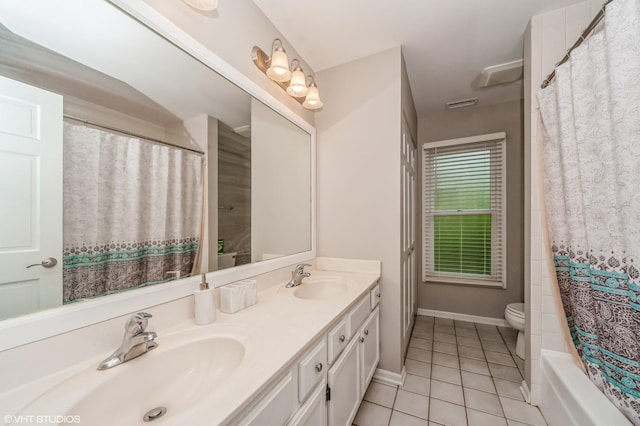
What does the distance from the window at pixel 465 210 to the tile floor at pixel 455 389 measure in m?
0.74

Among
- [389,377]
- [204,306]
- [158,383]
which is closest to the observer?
[158,383]

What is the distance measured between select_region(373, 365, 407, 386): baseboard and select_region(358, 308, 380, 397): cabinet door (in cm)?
11

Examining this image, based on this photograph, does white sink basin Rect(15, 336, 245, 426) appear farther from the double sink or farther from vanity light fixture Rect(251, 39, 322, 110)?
vanity light fixture Rect(251, 39, 322, 110)

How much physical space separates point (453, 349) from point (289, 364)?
2137 mm

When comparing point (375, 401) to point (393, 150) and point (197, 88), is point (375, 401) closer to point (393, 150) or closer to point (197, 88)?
point (393, 150)

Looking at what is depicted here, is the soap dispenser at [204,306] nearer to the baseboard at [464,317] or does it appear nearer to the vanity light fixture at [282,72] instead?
the vanity light fixture at [282,72]

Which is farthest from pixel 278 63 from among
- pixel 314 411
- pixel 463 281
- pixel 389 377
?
pixel 463 281

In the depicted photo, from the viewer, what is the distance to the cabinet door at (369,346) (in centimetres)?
143

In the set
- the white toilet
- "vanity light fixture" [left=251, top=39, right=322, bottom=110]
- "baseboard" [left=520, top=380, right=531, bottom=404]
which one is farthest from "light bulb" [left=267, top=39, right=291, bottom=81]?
the white toilet

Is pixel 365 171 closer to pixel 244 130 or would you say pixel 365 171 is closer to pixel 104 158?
pixel 244 130

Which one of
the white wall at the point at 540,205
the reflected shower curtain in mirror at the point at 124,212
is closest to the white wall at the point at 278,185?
the reflected shower curtain in mirror at the point at 124,212

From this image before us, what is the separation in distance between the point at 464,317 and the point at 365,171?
2304 mm

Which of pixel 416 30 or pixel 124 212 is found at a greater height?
pixel 416 30

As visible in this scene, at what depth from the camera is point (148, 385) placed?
71 centimetres
